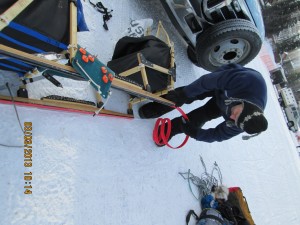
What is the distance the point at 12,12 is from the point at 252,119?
1.09 metres

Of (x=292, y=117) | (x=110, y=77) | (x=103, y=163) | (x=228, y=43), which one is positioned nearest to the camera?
(x=110, y=77)

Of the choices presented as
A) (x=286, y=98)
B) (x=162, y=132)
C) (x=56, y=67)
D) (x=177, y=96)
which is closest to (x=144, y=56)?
(x=177, y=96)

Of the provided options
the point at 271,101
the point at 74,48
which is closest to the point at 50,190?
the point at 74,48

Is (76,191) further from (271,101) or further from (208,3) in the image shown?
(271,101)

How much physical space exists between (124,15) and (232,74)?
1.16 meters

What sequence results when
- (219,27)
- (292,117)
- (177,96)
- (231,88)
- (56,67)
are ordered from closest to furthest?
(56,67), (231,88), (177,96), (219,27), (292,117)

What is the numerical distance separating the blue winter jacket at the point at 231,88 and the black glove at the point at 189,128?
0.10 m

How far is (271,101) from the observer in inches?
158

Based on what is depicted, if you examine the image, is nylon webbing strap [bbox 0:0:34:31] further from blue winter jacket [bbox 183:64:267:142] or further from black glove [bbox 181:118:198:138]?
black glove [bbox 181:118:198:138]

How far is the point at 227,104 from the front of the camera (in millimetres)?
1430

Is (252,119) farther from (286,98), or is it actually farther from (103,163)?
(286,98)

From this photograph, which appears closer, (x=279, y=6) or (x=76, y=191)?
(x=76, y=191)

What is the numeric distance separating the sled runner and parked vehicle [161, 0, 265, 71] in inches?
39.3

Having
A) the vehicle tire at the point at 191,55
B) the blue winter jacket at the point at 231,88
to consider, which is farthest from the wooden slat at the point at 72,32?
the vehicle tire at the point at 191,55
